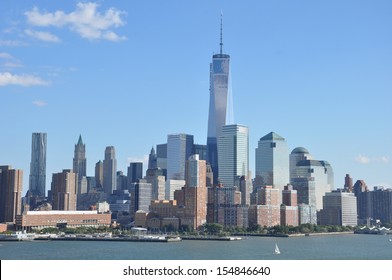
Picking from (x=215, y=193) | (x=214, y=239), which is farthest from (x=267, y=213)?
(x=214, y=239)

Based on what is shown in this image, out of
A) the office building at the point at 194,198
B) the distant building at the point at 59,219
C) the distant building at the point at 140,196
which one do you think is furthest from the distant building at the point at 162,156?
the office building at the point at 194,198

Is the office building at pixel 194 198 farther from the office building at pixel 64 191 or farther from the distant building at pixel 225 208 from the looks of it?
the office building at pixel 64 191

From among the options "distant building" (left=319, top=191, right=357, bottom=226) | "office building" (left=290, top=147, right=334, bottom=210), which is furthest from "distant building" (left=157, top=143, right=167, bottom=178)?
"distant building" (left=319, top=191, right=357, bottom=226)

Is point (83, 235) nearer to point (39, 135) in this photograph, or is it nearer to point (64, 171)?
point (64, 171)

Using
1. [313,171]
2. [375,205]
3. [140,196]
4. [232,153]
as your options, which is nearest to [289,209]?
[140,196]

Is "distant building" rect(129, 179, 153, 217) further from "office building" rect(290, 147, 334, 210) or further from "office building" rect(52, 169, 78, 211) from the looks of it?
"office building" rect(290, 147, 334, 210)

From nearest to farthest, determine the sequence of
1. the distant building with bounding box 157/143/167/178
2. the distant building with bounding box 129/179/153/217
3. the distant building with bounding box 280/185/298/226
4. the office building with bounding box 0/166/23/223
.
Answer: the office building with bounding box 0/166/23/223, the distant building with bounding box 280/185/298/226, the distant building with bounding box 129/179/153/217, the distant building with bounding box 157/143/167/178
